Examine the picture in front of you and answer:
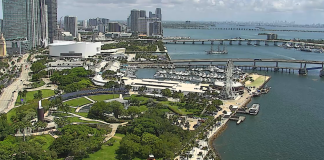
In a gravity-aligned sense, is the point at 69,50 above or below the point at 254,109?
above

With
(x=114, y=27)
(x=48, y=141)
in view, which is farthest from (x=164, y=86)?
(x=114, y=27)

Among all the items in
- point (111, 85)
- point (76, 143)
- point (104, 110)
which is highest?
point (111, 85)

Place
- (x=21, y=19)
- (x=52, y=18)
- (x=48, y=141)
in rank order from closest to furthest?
(x=48, y=141)
(x=21, y=19)
(x=52, y=18)

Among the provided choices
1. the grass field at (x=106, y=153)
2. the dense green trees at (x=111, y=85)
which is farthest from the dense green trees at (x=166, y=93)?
the grass field at (x=106, y=153)

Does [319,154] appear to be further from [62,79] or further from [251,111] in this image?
[62,79]

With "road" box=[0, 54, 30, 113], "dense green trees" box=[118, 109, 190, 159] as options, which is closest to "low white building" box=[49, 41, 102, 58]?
"road" box=[0, 54, 30, 113]

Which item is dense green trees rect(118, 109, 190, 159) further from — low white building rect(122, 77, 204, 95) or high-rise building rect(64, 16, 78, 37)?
high-rise building rect(64, 16, 78, 37)

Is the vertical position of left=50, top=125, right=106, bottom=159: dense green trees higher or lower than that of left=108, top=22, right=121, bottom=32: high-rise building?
lower

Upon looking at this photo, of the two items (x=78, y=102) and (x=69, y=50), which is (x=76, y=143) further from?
(x=69, y=50)
